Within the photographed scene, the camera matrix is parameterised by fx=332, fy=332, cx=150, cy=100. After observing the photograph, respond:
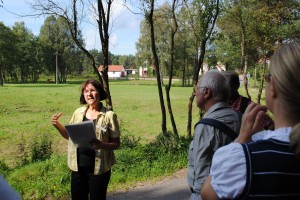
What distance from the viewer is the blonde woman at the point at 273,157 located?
129 cm

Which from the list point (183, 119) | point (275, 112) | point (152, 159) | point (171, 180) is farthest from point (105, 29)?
point (183, 119)

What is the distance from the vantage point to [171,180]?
19.9 ft

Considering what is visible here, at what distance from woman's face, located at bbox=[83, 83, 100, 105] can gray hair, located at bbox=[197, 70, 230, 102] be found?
1478 millimetres

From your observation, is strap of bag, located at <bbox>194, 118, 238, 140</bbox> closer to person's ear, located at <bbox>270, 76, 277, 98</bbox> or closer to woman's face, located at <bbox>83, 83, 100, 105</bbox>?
person's ear, located at <bbox>270, 76, 277, 98</bbox>

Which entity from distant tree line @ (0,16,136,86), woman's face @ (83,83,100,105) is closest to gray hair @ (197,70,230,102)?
woman's face @ (83,83,100,105)

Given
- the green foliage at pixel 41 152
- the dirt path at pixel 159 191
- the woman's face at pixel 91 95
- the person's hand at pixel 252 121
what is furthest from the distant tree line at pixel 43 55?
the person's hand at pixel 252 121

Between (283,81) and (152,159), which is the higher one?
(283,81)

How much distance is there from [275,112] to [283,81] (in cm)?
16

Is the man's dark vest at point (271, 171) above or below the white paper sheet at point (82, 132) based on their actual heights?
above

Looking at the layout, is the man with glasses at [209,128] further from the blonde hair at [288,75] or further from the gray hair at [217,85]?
the blonde hair at [288,75]

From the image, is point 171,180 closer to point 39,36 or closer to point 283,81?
point 283,81

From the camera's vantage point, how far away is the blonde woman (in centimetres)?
129

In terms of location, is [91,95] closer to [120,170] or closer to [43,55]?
[120,170]

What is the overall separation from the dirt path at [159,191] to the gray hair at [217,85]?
9.77 feet
